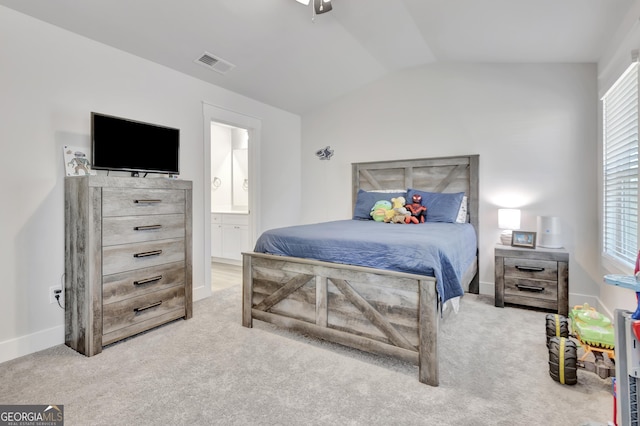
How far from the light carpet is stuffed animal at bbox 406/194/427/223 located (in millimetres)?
1273

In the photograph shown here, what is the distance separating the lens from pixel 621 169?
2.49 m

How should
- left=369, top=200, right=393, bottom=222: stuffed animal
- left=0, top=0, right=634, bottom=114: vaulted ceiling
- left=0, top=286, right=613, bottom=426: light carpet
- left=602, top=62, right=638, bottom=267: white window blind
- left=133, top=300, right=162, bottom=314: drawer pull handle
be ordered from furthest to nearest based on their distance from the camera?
left=369, top=200, right=393, bottom=222: stuffed animal < left=133, top=300, right=162, bottom=314: drawer pull handle < left=0, top=0, right=634, bottom=114: vaulted ceiling < left=602, top=62, right=638, bottom=267: white window blind < left=0, top=286, right=613, bottom=426: light carpet

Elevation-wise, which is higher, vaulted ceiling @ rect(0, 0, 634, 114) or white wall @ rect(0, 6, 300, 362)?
vaulted ceiling @ rect(0, 0, 634, 114)

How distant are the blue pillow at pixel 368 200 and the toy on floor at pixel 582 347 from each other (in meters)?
2.11

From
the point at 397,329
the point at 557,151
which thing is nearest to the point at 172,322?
the point at 397,329

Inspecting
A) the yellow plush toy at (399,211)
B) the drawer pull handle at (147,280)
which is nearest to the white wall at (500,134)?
the yellow plush toy at (399,211)

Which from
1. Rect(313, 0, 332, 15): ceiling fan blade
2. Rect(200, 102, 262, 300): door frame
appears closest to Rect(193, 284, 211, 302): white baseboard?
Rect(200, 102, 262, 300): door frame

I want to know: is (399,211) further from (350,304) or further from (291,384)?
(291,384)

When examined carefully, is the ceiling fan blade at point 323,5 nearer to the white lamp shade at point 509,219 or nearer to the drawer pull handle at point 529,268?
the white lamp shade at point 509,219

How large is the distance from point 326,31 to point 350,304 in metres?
2.60

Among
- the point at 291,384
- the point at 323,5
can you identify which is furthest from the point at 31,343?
the point at 323,5

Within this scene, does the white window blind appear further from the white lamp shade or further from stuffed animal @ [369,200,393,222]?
stuffed animal @ [369,200,393,222]

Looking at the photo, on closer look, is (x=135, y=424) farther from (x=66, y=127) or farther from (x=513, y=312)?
(x=513, y=312)

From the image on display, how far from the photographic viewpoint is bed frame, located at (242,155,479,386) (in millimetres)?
1870
